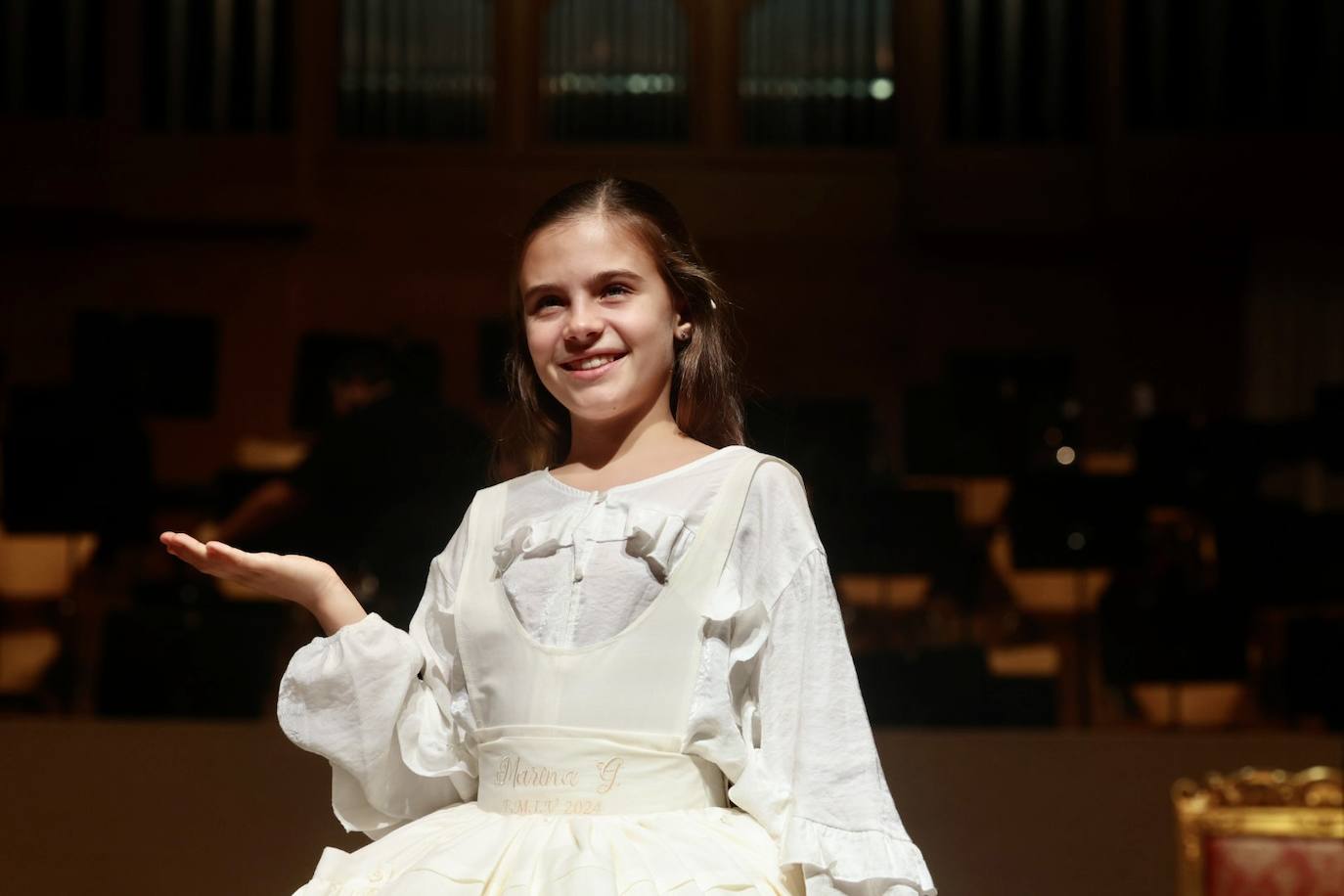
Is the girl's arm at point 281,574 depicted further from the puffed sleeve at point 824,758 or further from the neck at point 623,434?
the puffed sleeve at point 824,758

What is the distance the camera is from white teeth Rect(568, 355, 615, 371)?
1.48m

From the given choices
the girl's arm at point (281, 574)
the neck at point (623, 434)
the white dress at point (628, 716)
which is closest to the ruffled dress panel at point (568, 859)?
the white dress at point (628, 716)

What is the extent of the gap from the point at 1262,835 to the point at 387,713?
1179 mm

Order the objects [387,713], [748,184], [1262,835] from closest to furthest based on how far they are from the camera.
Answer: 1. [387,713]
2. [1262,835]
3. [748,184]

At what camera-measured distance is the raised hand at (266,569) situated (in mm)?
1344

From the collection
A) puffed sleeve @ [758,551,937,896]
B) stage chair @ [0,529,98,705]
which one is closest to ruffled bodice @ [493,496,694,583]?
puffed sleeve @ [758,551,937,896]

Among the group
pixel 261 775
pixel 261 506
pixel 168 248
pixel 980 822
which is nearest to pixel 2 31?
pixel 168 248

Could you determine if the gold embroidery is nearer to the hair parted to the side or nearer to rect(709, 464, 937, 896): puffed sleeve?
rect(709, 464, 937, 896): puffed sleeve

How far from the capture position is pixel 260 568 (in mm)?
1376

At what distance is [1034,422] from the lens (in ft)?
15.8

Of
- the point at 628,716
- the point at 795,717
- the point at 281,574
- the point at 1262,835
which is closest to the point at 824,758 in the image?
the point at 795,717

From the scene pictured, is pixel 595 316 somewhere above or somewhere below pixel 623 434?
above

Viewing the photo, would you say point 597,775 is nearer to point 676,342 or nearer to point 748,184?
point 676,342

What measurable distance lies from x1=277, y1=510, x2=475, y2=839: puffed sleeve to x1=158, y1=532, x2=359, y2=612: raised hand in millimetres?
40
